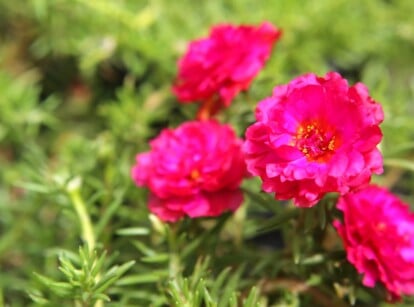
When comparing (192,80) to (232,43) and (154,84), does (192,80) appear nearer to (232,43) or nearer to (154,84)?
(232,43)

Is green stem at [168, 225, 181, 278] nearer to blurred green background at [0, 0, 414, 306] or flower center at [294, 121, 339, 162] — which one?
blurred green background at [0, 0, 414, 306]

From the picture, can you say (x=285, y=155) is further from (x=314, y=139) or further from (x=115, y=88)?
(x=115, y=88)

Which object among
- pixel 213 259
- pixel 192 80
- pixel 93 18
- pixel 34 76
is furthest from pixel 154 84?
pixel 213 259

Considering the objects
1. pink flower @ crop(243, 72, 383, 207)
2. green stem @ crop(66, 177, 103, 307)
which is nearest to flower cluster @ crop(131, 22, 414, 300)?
pink flower @ crop(243, 72, 383, 207)

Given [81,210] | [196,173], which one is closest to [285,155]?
[196,173]

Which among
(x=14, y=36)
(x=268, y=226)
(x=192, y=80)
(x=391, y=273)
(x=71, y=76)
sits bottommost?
(x=391, y=273)

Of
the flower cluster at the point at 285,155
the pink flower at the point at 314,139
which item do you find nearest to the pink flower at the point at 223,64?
the flower cluster at the point at 285,155

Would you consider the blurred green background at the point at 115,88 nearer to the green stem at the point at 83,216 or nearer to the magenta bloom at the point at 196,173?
the green stem at the point at 83,216
